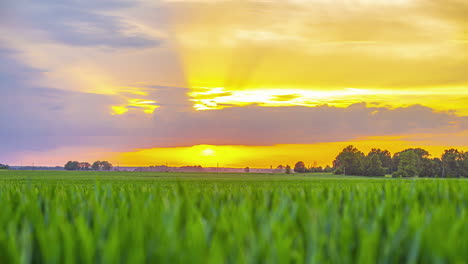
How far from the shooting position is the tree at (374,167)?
19000 cm

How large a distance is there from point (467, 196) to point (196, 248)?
5.13 m

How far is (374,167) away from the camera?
634 feet

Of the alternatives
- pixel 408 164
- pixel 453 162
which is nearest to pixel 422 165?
pixel 408 164

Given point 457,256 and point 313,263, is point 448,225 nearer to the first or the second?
point 457,256

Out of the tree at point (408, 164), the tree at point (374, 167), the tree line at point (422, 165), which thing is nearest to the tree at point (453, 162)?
the tree line at point (422, 165)

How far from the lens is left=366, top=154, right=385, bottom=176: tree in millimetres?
190000

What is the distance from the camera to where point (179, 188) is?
16.4ft

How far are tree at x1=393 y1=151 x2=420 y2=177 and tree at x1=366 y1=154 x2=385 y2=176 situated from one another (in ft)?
24.6

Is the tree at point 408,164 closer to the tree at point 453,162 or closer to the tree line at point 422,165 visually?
the tree line at point 422,165

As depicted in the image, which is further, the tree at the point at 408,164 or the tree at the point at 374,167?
the tree at the point at 374,167

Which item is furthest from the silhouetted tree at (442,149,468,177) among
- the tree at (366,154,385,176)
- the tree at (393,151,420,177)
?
the tree at (366,154,385,176)

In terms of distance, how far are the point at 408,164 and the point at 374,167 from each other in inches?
526

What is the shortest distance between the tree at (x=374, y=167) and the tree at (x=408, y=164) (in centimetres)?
748

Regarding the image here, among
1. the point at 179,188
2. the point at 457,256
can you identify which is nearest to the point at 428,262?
the point at 457,256
